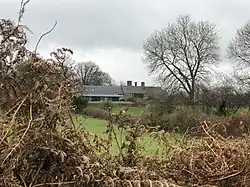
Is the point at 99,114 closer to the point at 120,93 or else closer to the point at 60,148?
the point at 60,148

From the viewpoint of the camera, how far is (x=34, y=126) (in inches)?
171

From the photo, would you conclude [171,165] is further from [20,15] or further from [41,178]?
[20,15]

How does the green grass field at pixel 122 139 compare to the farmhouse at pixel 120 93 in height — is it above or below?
below

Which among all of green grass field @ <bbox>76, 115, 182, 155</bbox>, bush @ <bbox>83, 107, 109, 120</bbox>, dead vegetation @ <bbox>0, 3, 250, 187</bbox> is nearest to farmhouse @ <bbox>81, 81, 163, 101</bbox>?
bush @ <bbox>83, 107, 109, 120</bbox>

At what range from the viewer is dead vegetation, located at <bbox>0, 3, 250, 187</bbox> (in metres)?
4.20

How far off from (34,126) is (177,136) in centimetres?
225

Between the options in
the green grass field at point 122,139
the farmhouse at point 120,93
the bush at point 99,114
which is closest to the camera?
the green grass field at point 122,139

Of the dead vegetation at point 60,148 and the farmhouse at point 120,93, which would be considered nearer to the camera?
the dead vegetation at point 60,148

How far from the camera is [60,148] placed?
4324 mm

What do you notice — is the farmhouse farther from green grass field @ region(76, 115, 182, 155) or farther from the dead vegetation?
the dead vegetation

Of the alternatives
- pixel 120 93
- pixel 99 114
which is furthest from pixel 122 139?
pixel 120 93

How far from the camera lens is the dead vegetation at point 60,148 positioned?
165 inches

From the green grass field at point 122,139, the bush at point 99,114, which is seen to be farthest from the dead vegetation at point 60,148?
the bush at point 99,114

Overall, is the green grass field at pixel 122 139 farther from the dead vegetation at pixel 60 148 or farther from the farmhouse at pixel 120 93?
the farmhouse at pixel 120 93
